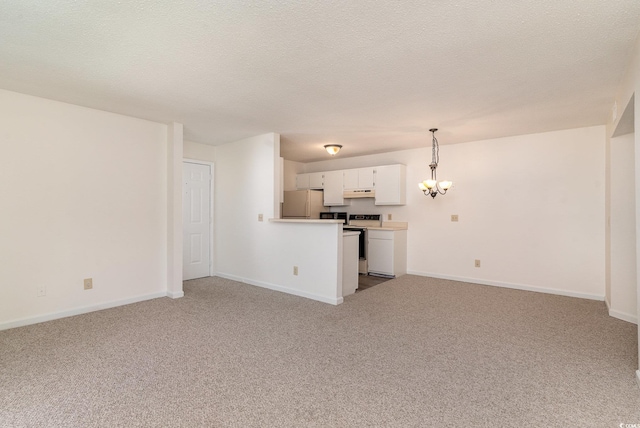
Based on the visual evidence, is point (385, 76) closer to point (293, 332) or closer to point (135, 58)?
point (135, 58)

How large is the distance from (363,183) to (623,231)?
12.2 feet

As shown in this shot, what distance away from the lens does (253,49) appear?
233 cm

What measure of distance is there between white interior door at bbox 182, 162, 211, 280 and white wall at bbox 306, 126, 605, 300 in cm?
347

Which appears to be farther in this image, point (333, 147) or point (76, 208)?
point (333, 147)

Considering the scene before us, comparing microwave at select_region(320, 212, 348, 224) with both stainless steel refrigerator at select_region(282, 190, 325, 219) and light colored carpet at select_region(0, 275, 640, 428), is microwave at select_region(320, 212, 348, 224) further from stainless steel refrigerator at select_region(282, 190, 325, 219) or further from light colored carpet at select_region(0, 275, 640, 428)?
light colored carpet at select_region(0, 275, 640, 428)

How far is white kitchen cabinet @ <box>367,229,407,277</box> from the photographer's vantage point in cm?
561

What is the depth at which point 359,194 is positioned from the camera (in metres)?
6.23

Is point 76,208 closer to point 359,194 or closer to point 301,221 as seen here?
point 301,221

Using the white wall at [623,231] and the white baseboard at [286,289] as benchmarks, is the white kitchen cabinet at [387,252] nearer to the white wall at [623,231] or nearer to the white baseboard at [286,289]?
the white baseboard at [286,289]

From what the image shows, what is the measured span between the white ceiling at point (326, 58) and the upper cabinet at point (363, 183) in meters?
1.83

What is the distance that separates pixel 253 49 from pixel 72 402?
8.42 feet

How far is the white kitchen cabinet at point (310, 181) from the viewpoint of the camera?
6773mm

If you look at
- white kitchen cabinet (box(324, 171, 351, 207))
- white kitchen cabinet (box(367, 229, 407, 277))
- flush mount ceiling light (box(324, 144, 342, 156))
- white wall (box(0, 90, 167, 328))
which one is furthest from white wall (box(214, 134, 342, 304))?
white kitchen cabinet (box(324, 171, 351, 207))

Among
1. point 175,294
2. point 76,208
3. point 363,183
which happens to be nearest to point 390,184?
point 363,183
